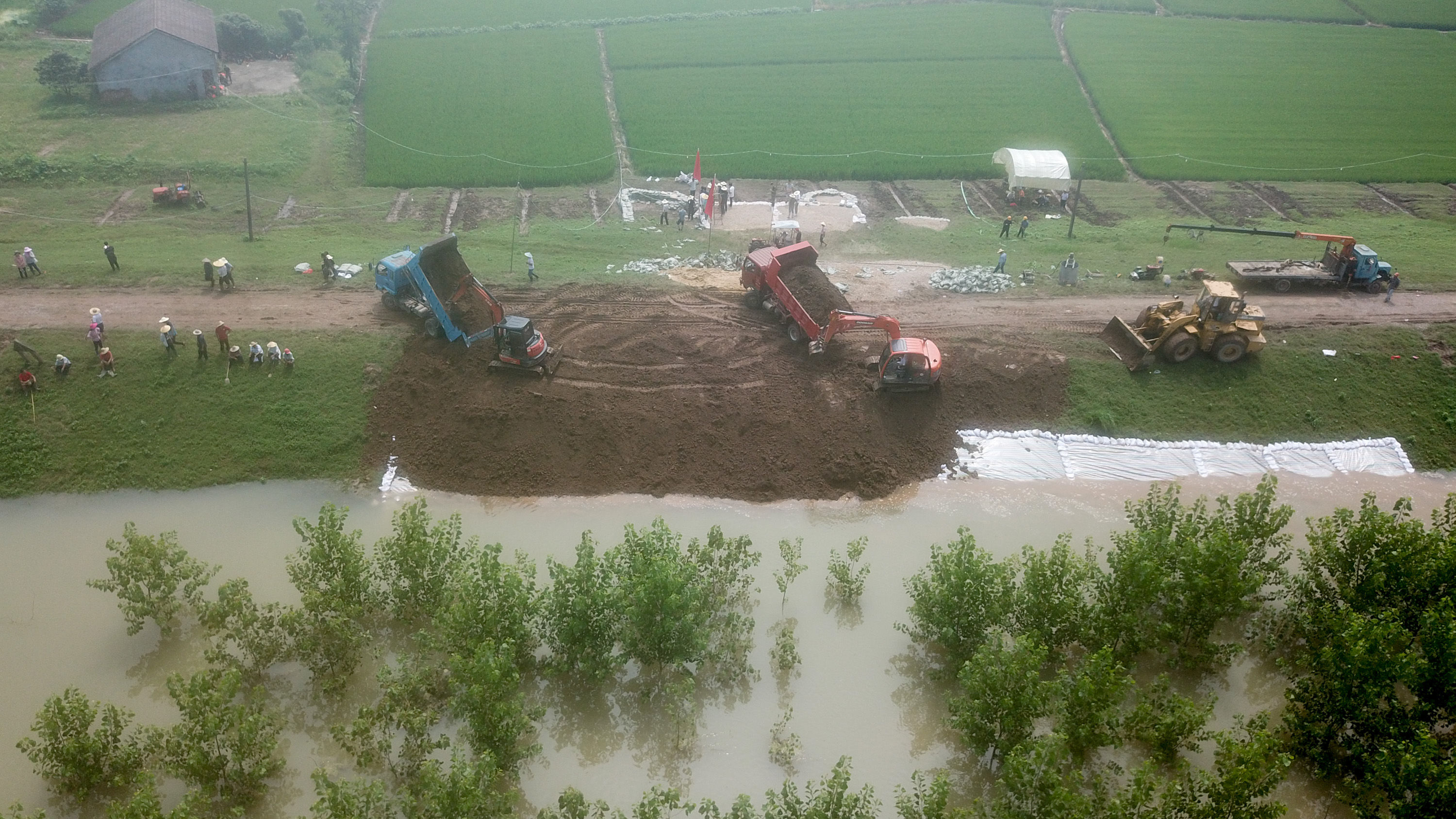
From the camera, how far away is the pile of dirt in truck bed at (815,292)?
99.5 feet

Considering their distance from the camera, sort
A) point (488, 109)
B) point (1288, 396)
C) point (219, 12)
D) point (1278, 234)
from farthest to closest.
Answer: point (219, 12), point (488, 109), point (1278, 234), point (1288, 396)

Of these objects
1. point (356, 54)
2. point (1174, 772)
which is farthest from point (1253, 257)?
point (356, 54)

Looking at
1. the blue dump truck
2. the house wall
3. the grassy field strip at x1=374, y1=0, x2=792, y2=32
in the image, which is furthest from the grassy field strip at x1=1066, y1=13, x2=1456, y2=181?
the house wall

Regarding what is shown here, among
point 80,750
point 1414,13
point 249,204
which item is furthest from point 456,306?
point 1414,13

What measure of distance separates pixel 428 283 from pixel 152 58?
35.8m

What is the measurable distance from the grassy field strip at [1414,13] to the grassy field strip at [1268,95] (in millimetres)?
2909

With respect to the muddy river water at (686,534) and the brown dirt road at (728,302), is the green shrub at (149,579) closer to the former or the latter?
the muddy river water at (686,534)

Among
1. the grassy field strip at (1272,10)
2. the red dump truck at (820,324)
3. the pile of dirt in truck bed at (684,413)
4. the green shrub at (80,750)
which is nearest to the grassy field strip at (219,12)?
the pile of dirt in truck bed at (684,413)

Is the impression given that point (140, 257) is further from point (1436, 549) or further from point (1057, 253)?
point (1436, 549)

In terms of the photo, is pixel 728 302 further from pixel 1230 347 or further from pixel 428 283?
pixel 1230 347

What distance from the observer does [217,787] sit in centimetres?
1791

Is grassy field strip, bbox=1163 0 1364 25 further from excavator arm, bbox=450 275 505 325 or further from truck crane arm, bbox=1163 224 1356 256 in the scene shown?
excavator arm, bbox=450 275 505 325

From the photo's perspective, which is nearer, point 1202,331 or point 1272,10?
point 1202,331

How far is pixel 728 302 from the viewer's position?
33375 mm
